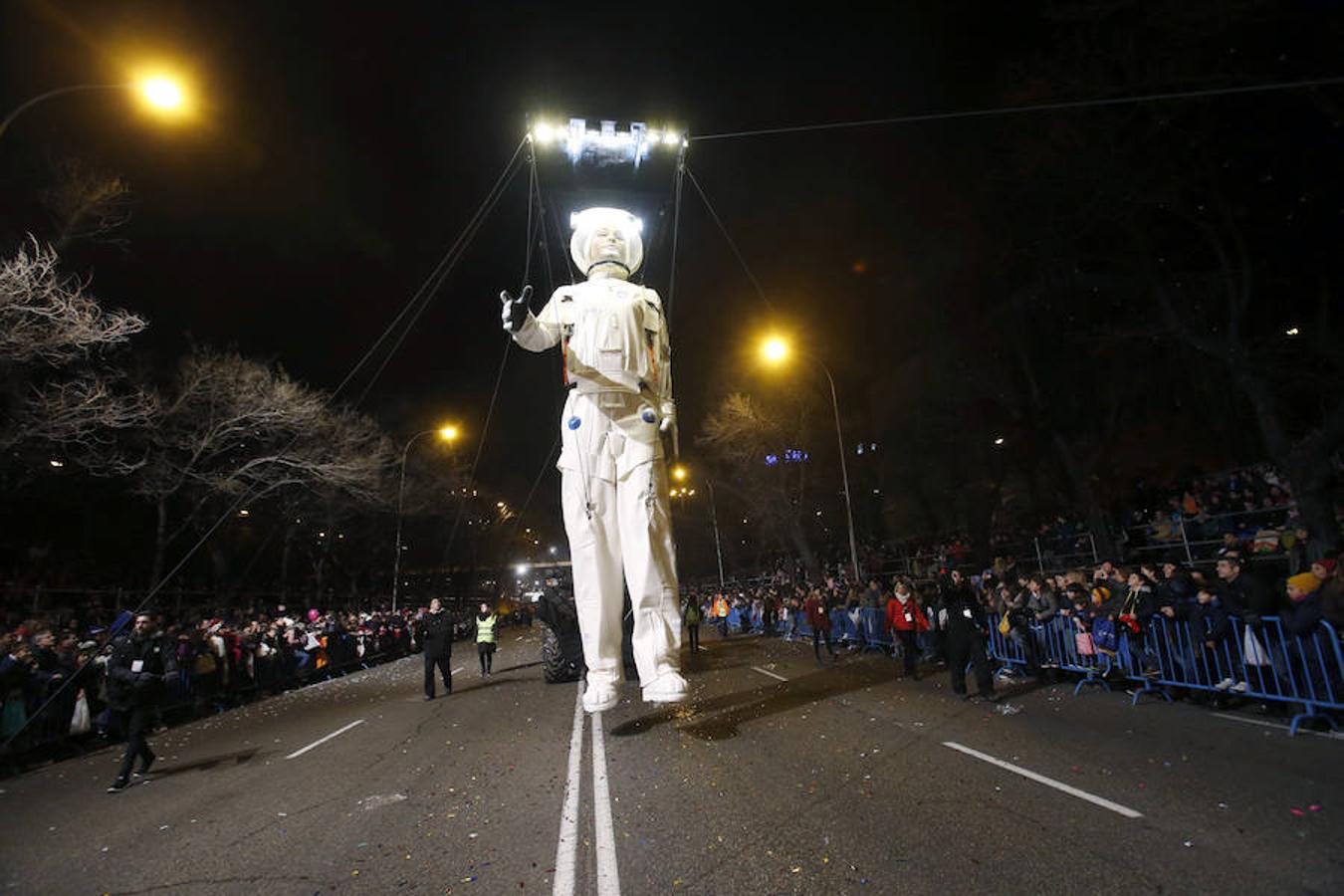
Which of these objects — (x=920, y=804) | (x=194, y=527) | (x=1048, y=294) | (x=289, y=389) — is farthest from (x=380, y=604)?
(x=920, y=804)

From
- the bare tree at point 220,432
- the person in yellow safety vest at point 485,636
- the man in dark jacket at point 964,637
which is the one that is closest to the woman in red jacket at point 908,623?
the man in dark jacket at point 964,637

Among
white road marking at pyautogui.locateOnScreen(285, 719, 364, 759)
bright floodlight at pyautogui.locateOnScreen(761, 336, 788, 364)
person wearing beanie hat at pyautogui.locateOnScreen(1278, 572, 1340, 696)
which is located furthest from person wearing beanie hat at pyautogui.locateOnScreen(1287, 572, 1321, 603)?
bright floodlight at pyautogui.locateOnScreen(761, 336, 788, 364)

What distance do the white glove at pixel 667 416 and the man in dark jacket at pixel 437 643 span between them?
854cm

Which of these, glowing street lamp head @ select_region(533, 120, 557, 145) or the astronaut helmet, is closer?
the astronaut helmet

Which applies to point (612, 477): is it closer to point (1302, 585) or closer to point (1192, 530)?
point (1302, 585)

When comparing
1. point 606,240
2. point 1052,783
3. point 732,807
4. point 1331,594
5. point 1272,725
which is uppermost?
point 606,240

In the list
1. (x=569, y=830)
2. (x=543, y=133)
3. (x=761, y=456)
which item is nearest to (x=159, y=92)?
(x=543, y=133)

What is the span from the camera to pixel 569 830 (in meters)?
4.57

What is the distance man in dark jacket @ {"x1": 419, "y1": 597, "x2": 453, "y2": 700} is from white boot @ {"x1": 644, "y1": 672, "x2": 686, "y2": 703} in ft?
27.7

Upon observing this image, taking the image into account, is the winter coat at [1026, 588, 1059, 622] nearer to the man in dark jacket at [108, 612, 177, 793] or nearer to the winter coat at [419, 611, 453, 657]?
the winter coat at [419, 611, 453, 657]

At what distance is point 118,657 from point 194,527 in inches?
660

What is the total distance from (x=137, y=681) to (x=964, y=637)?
10.4 m

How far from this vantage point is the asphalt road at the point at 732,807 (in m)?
3.82

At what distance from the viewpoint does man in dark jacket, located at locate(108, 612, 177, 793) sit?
25.5 ft
